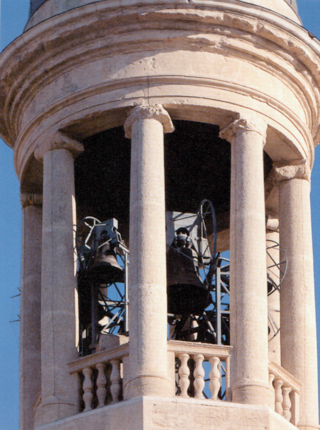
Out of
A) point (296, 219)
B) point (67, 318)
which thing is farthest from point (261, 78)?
point (67, 318)

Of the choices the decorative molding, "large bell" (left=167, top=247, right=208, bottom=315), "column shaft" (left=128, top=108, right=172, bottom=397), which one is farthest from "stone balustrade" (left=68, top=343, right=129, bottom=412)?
the decorative molding

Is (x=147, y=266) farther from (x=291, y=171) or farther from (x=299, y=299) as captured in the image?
(x=291, y=171)

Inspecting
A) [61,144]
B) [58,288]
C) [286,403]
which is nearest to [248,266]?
[286,403]

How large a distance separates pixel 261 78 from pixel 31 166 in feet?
13.9

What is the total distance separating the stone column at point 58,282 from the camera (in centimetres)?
2830

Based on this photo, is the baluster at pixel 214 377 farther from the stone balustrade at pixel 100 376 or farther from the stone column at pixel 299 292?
the stone column at pixel 299 292

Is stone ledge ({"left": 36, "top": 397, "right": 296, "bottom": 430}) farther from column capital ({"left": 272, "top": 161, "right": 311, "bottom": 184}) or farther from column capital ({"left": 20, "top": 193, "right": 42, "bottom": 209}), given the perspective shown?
column capital ({"left": 20, "top": 193, "right": 42, "bottom": 209})

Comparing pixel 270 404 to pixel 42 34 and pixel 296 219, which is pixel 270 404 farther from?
pixel 42 34

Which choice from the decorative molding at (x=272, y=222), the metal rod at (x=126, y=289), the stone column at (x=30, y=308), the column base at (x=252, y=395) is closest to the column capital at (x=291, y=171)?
the decorative molding at (x=272, y=222)

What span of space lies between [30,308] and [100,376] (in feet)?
9.98

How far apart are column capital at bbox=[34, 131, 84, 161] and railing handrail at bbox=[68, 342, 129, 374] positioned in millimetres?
3733

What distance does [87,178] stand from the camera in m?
33.0

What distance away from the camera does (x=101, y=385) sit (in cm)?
2800

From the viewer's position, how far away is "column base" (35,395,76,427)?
28.0 m
